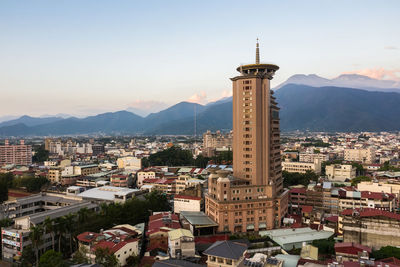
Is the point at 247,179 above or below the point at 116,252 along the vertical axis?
above

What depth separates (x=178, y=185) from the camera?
2015 inches

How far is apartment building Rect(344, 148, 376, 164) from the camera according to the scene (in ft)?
298

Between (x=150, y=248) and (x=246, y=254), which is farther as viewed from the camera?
(x=150, y=248)

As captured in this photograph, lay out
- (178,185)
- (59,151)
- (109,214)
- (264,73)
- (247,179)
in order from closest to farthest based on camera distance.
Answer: (109,214), (247,179), (264,73), (178,185), (59,151)

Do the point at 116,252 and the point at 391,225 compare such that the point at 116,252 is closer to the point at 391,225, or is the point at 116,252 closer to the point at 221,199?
the point at 221,199

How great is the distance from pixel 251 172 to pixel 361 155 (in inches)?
2812

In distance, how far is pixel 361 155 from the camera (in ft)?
305

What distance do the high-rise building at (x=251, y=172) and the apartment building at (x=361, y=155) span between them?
6484 cm

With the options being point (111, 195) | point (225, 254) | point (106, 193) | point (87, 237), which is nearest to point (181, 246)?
point (225, 254)

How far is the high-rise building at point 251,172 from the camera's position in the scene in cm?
3331

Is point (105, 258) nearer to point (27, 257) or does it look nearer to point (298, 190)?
point (27, 257)

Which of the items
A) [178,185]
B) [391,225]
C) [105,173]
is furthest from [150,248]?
[105,173]

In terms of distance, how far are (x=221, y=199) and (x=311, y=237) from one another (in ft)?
31.7

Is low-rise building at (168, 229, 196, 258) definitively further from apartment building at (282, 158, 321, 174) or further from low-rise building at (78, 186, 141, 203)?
apartment building at (282, 158, 321, 174)
